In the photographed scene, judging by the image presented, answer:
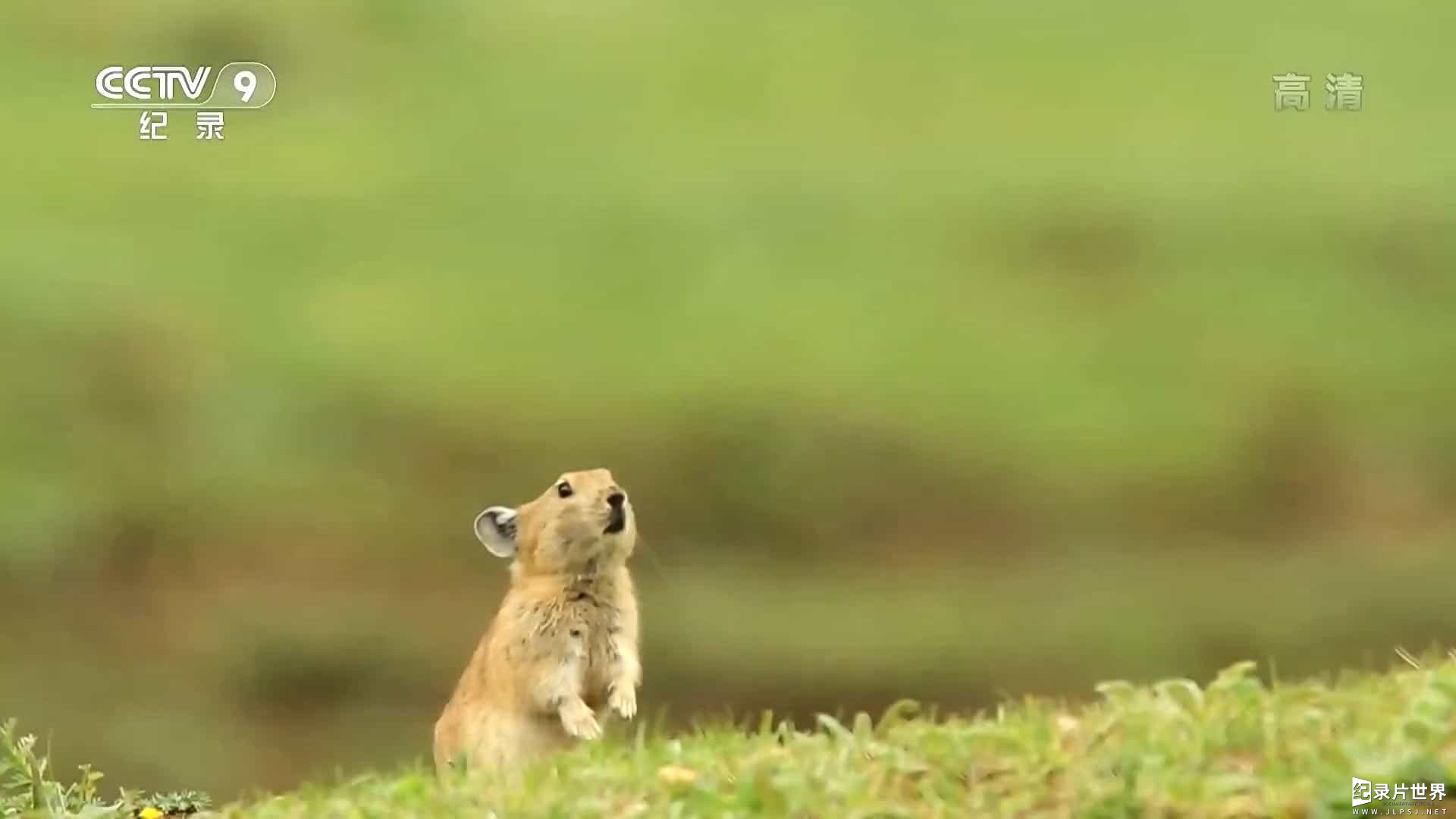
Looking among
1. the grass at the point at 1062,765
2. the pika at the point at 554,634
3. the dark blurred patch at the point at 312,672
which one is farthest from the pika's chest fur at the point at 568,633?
the grass at the point at 1062,765

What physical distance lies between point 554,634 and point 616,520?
43 cm

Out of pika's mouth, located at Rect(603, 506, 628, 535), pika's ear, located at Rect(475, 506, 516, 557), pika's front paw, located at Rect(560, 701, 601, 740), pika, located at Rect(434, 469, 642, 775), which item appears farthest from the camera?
pika's ear, located at Rect(475, 506, 516, 557)

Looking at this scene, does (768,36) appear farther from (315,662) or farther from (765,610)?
(315,662)

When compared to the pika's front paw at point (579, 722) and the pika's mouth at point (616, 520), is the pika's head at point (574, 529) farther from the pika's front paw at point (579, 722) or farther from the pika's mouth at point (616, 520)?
the pika's front paw at point (579, 722)

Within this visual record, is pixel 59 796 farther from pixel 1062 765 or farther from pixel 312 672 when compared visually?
pixel 1062 765

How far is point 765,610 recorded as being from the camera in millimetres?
6656

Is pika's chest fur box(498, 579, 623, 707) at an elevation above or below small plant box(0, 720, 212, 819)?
above

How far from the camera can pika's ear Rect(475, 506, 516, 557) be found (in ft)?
19.7

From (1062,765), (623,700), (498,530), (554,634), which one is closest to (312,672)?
(498,530)

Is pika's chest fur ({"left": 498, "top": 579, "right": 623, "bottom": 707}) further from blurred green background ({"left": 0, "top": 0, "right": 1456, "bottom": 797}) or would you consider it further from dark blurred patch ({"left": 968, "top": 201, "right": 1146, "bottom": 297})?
dark blurred patch ({"left": 968, "top": 201, "right": 1146, "bottom": 297})

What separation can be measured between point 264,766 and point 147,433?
1.35 meters

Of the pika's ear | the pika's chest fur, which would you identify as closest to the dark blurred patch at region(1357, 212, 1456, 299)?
the pika's chest fur

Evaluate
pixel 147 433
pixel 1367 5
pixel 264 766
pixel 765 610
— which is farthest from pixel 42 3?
pixel 1367 5

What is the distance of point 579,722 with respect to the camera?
18.2 feet
